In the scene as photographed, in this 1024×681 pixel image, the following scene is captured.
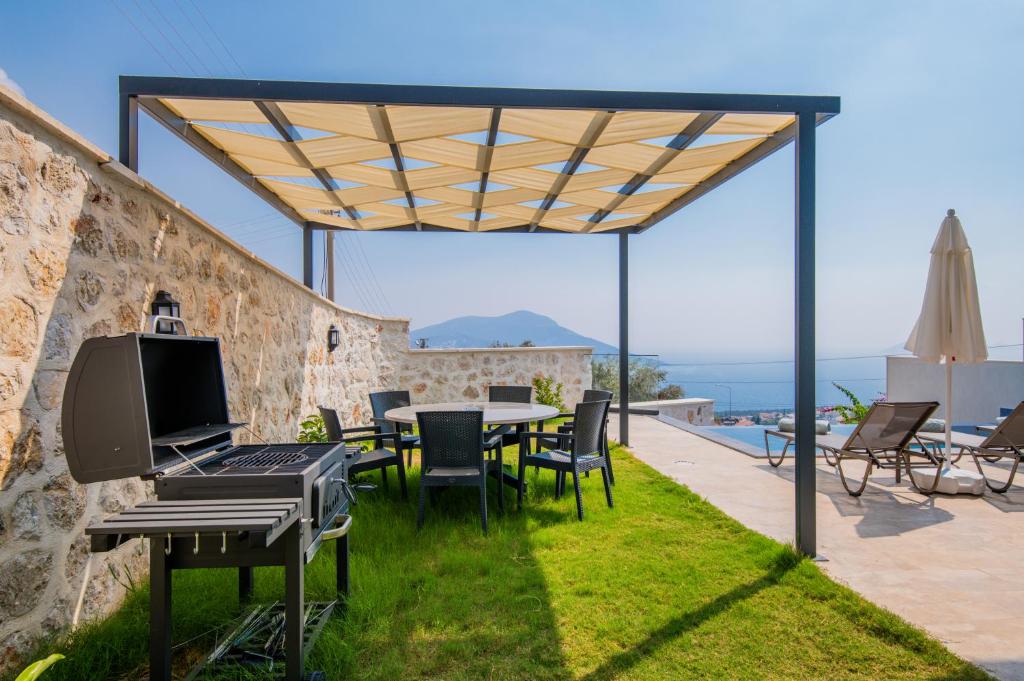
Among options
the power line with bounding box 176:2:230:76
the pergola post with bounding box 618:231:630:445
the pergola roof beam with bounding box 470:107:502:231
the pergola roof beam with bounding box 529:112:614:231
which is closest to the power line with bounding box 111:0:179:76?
the power line with bounding box 176:2:230:76

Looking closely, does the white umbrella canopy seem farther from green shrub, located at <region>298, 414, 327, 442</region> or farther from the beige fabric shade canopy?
green shrub, located at <region>298, 414, 327, 442</region>

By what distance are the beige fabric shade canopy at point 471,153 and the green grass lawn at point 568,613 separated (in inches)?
108

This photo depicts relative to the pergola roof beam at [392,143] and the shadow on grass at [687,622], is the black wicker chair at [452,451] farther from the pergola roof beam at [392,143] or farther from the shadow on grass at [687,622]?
the pergola roof beam at [392,143]

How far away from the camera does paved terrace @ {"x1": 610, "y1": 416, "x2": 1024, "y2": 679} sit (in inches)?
98.8

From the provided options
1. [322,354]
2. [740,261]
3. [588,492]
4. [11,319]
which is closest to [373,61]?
[322,354]

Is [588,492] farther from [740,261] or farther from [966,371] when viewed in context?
[740,261]

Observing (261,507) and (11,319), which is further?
(11,319)

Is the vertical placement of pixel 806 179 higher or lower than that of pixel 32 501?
higher

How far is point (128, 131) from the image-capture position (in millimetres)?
2982

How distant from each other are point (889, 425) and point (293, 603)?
16.1ft

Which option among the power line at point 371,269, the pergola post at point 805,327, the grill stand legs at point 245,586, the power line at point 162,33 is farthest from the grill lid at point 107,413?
the power line at point 371,269

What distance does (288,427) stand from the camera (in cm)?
548

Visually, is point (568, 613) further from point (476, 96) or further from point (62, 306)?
point (476, 96)

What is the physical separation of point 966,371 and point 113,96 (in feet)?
37.8
